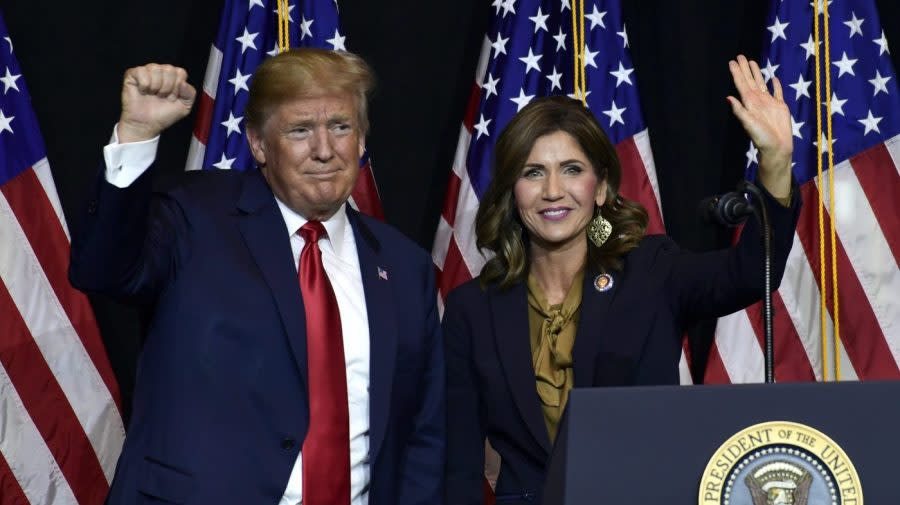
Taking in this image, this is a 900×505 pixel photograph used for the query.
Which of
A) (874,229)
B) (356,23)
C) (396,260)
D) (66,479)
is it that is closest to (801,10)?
(874,229)

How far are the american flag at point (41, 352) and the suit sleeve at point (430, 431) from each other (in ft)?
4.05

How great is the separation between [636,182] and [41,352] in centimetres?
174

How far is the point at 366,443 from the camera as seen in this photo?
2.23 m

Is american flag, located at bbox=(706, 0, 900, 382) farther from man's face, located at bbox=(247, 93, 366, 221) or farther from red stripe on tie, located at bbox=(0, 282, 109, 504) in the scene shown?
red stripe on tie, located at bbox=(0, 282, 109, 504)

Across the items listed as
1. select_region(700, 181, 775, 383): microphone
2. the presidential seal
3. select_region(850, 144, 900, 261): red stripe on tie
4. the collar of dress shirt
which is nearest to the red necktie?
the collar of dress shirt

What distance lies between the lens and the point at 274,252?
220cm

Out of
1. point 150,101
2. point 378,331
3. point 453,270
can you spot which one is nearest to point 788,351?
point 453,270

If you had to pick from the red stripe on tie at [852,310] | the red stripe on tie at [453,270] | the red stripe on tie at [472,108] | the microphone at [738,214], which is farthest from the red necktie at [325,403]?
the red stripe on tie at [852,310]

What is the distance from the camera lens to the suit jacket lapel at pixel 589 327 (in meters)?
2.45

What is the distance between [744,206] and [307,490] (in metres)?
0.90

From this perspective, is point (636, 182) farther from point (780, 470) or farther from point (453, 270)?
point (780, 470)

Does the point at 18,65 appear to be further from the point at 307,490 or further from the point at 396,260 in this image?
the point at 307,490

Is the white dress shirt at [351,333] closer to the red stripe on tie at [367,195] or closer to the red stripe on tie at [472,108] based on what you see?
the red stripe on tie at [367,195]

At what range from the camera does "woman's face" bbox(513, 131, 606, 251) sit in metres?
2.60
